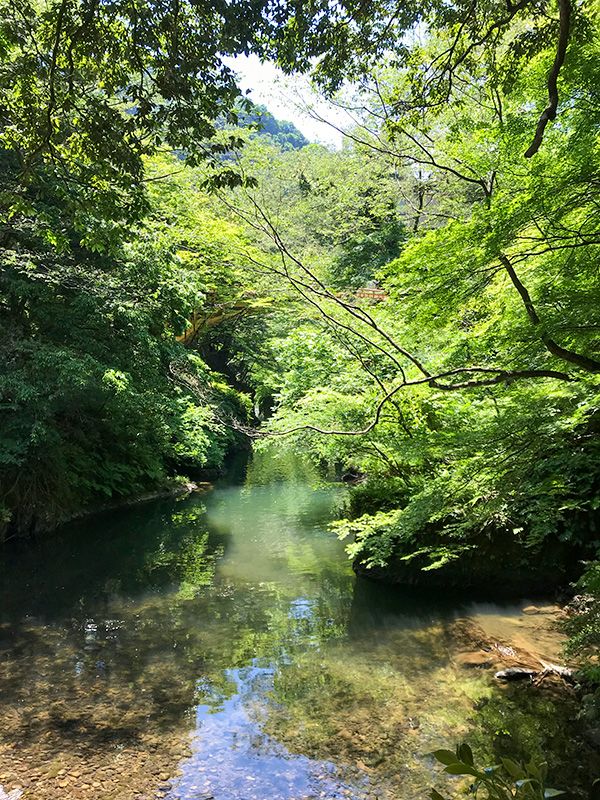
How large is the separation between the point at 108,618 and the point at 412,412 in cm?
507

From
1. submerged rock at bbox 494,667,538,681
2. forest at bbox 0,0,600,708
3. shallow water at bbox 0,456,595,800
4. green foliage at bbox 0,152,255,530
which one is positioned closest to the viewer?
forest at bbox 0,0,600,708

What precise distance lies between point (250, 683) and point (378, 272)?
5109 mm

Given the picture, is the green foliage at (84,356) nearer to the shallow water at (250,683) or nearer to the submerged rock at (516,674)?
the shallow water at (250,683)

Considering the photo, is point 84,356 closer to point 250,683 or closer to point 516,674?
point 250,683

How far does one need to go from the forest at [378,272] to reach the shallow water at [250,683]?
0.84m

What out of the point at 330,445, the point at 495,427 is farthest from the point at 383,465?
the point at 495,427

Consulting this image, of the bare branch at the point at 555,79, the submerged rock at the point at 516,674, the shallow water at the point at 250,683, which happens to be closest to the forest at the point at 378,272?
the bare branch at the point at 555,79

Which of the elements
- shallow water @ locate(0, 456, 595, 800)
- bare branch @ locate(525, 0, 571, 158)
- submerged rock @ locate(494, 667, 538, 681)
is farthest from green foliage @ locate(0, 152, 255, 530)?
submerged rock @ locate(494, 667, 538, 681)

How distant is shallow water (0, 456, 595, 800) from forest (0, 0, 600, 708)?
33.0 inches

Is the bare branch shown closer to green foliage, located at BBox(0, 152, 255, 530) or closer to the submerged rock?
A: the submerged rock

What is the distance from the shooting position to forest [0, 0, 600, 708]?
3590 millimetres

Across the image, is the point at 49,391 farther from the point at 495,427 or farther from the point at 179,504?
the point at 495,427

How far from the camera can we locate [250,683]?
521 centimetres

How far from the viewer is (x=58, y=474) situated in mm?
11570
